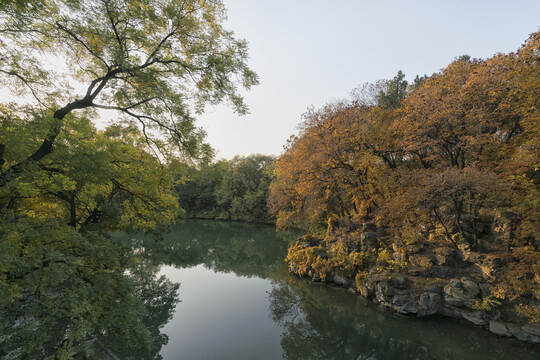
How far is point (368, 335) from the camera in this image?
795 cm

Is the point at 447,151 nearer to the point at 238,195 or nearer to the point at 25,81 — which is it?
the point at 25,81

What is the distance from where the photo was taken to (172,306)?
9.88 meters

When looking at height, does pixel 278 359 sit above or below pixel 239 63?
below

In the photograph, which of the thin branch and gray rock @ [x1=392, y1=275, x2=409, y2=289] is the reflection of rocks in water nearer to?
gray rock @ [x1=392, y1=275, x2=409, y2=289]

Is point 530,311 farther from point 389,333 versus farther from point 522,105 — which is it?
point 522,105

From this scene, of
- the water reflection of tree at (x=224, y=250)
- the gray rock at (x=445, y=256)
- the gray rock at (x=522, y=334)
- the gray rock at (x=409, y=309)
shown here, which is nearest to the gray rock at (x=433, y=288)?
the gray rock at (x=409, y=309)

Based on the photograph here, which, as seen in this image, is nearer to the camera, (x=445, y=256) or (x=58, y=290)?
(x=58, y=290)

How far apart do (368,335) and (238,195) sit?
34.6 metres

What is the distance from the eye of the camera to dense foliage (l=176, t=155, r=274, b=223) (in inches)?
1453

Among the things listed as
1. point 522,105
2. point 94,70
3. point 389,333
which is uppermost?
point 94,70

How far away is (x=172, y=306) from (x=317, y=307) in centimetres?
614

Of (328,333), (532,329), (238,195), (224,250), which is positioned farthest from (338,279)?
(238,195)

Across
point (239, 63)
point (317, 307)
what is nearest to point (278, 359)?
point (317, 307)

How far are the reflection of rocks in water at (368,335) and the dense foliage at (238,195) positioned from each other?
22.0 meters
